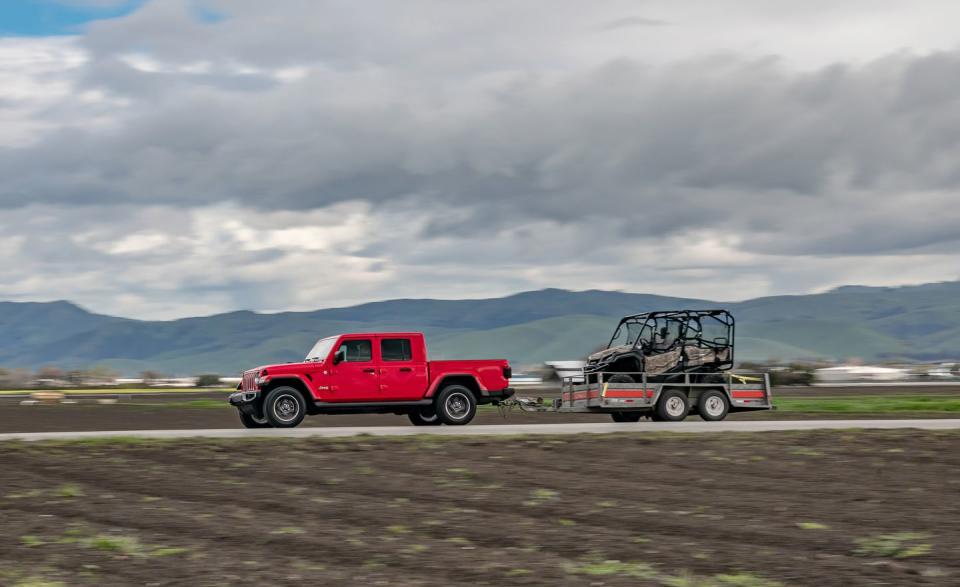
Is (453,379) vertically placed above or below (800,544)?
above

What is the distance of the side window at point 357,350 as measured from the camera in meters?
25.8

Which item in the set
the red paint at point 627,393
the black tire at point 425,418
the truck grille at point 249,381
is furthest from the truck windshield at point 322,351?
the red paint at point 627,393

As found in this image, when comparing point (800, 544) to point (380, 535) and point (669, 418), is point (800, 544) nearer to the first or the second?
point (380, 535)

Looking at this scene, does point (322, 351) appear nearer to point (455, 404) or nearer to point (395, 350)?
point (395, 350)

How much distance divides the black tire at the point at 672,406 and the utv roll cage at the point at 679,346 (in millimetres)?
580

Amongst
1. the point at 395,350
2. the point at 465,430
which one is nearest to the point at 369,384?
the point at 395,350

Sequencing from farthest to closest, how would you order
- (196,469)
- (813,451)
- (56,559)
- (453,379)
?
(453,379) → (813,451) → (196,469) → (56,559)

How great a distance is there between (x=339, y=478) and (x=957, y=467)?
940 cm

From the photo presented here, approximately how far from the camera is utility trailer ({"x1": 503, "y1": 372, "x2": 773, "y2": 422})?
91.9 feet

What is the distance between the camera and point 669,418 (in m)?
28.2

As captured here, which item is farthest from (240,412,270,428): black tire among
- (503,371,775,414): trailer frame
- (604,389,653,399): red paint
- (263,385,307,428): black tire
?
(604,389,653,399): red paint

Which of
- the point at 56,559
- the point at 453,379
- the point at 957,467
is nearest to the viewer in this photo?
the point at 56,559

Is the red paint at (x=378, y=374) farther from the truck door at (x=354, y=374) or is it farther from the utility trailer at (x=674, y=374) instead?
the utility trailer at (x=674, y=374)

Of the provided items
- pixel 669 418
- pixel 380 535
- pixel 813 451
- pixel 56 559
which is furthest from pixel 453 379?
pixel 56 559
